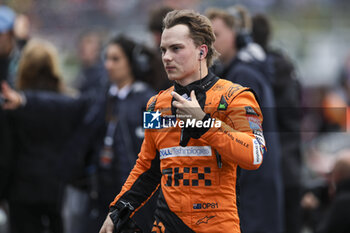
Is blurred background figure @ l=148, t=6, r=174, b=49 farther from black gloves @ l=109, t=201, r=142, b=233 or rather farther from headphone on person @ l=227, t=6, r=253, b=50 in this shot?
black gloves @ l=109, t=201, r=142, b=233

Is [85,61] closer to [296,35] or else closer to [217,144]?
[217,144]

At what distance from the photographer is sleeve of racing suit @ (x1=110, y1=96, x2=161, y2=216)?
302 cm

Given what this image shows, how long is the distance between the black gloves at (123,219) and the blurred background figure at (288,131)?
2781 mm

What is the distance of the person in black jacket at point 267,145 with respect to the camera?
442cm

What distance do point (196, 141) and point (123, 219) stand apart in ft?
1.80

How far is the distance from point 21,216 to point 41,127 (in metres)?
0.86

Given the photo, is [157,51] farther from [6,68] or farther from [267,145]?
[267,145]

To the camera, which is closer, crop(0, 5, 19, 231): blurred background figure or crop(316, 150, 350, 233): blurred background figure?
crop(316, 150, 350, 233): blurred background figure

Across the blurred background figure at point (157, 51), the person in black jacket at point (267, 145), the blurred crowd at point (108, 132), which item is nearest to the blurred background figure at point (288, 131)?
the blurred crowd at point (108, 132)

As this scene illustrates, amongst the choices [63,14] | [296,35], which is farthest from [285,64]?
[63,14]

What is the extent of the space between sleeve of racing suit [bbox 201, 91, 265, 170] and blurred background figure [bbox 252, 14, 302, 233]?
2.72 meters

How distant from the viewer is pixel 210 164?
277 cm

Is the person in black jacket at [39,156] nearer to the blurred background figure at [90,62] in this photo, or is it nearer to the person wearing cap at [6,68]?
the person wearing cap at [6,68]

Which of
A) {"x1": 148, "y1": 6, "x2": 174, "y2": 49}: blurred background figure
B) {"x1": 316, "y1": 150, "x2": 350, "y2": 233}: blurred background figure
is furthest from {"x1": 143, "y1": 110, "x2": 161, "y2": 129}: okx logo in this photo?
{"x1": 316, "y1": 150, "x2": 350, "y2": 233}: blurred background figure
